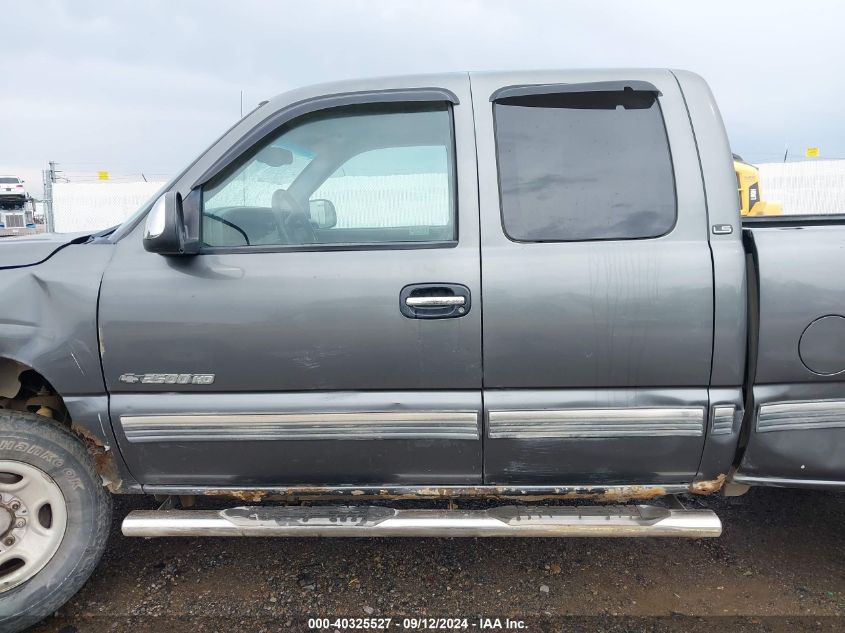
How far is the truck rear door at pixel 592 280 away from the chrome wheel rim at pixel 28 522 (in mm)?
1682

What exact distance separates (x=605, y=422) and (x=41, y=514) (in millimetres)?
2227

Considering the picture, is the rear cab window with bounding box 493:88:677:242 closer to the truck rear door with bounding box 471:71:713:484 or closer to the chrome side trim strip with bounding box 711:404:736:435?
the truck rear door with bounding box 471:71:713:484

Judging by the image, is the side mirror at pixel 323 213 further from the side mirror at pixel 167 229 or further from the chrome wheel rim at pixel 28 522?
the chrome wheel rim at pixel 28 522

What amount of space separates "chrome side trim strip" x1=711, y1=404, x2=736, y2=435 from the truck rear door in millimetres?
43

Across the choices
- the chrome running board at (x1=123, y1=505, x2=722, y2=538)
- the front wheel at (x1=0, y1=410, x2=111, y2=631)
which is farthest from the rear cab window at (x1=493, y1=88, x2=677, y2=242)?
the front wheel at (x1=0, y1=410, x2=111, y2=631)

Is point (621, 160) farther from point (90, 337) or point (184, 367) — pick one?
point (90, 337)

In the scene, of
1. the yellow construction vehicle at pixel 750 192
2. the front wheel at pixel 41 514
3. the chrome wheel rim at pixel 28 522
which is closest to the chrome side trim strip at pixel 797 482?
the front wheel at pixel 41 514

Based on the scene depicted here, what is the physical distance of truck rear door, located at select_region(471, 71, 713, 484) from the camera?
78.8 inches


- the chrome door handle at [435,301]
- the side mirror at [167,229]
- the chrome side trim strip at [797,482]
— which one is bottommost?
the chrome side trim strip at [797,482]

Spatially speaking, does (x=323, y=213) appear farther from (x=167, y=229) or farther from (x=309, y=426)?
(x=309, y=426)

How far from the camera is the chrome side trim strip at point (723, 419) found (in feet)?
6.72

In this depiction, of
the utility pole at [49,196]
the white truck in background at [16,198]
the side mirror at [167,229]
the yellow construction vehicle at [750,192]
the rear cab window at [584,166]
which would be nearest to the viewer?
the side mirror at [167,229]

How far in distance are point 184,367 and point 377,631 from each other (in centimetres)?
127

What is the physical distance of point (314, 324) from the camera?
6.67ft
